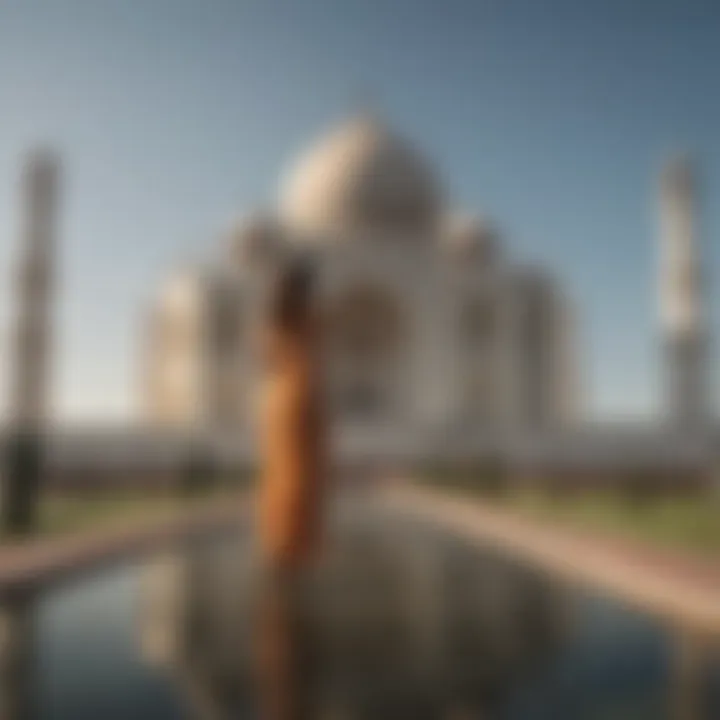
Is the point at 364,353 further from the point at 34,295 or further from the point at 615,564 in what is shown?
the point at 615,564

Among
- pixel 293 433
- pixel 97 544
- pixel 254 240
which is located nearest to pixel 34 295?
pixel 254 240

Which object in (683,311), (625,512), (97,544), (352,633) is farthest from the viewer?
(683,311)

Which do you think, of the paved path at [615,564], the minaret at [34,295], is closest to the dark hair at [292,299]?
the paved path at [615,564]

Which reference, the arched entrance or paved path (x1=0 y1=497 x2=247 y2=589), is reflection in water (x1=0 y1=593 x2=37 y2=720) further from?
the arched entrance

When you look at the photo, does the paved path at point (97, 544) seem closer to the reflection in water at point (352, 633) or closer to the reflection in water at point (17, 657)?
the reflection in water at point (17, 657)

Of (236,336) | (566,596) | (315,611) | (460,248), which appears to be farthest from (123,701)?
(460,248)
